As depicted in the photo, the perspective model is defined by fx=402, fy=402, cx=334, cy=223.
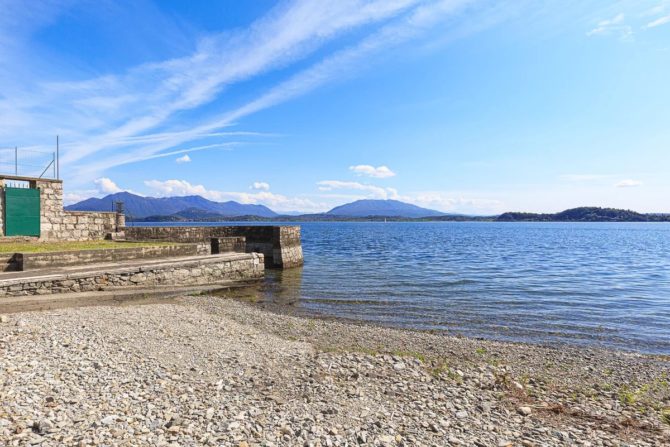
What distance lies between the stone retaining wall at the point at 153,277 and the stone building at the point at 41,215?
8846 millimetres

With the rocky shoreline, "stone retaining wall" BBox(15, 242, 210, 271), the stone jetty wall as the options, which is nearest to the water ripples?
the stone jetty wall

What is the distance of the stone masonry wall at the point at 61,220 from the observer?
22203 mm

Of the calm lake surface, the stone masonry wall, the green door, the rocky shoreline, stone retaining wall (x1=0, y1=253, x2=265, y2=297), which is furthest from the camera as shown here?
the stone masonry wall

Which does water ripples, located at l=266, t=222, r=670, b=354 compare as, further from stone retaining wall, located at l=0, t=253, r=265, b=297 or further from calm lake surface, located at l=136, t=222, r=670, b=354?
stone retaining wall, located at l=0, t=253, r=265, b=297

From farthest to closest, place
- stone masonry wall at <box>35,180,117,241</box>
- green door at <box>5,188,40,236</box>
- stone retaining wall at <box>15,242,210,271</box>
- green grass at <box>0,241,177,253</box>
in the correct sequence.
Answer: stone masonry wall at <box>35,180,117,241</box> < green door at <box>5,188,40,236</box> < green grass at <box>0,241,177,253</box> < stone retaining wall at <box>15,242,210,271</box>

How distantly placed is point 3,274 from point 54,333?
298 inches

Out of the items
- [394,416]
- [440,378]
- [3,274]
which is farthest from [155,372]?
[3,274]

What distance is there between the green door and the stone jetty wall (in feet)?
20.1

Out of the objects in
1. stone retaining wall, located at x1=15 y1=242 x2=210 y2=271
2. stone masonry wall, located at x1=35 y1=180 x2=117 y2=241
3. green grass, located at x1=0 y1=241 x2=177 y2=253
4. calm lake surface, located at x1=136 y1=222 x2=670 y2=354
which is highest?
stone masonry wall, located at x1=35 y1=180 x2=117 y2=241

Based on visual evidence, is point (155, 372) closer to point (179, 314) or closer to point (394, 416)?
point (394, 416)

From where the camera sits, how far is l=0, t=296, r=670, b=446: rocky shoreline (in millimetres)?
5383

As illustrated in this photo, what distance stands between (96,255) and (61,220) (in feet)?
23.6

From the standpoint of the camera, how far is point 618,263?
34.6 m

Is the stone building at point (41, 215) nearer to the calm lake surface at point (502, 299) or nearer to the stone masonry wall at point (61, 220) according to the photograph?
the stone masonry wall at point (61, 220)
